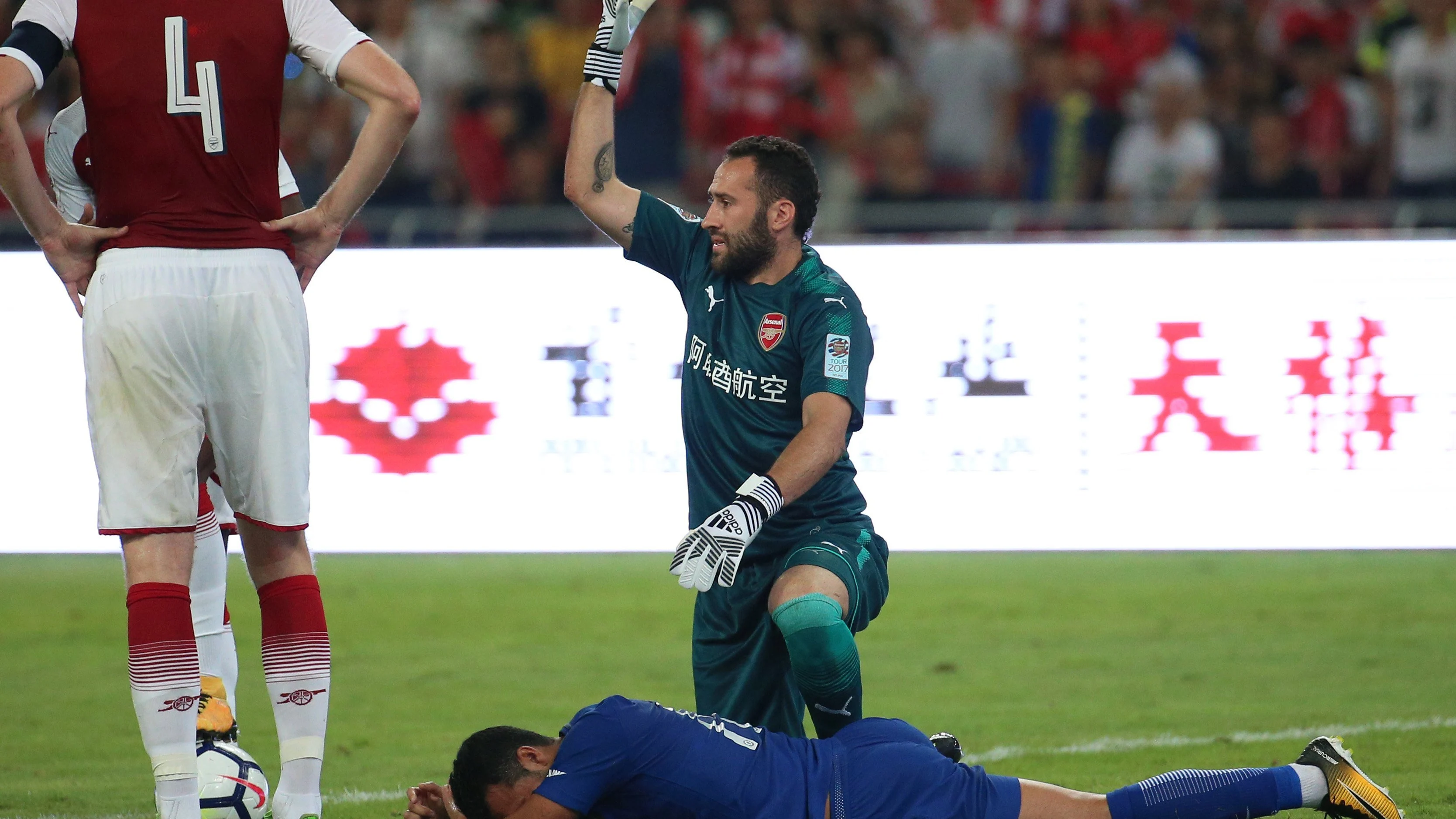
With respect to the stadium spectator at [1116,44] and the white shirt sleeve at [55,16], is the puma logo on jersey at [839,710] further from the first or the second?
the stadium spectator at [1116,44]

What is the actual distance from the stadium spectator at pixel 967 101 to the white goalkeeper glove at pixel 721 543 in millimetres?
8332

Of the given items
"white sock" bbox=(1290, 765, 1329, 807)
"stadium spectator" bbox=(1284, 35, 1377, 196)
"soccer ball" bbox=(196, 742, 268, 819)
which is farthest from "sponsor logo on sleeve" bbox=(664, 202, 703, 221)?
"stadium spectator" bbox=(1284, 35, 1377, 196)

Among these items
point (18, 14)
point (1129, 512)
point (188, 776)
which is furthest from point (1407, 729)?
point (18, 14)

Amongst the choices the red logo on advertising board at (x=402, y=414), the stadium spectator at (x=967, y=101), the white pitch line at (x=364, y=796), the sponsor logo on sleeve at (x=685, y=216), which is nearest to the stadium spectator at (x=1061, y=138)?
the stadium spectator at (x=967, y=101)

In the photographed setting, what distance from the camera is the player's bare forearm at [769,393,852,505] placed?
448cm

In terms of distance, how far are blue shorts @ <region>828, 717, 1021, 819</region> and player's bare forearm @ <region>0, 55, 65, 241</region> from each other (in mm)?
2485

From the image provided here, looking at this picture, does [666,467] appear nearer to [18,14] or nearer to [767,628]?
[767,628]

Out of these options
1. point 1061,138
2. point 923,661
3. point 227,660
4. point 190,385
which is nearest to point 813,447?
point 190,385

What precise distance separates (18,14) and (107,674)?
3888 mm

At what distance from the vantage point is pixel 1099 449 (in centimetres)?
966

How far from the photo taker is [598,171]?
16.9ft

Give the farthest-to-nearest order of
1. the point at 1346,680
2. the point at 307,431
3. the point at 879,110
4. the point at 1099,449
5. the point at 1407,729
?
1. the point at 879,110
2. the point at 1099,449
3. the point at 1346,680
4. the point at 1407,729
5. the point at 307,431

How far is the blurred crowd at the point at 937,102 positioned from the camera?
37.9 ft

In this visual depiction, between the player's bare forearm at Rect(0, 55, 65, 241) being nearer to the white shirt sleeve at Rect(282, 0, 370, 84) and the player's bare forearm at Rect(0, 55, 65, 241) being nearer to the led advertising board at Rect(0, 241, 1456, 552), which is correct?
the white shirt sleeve at Rect(282, 0, 370, 84)
